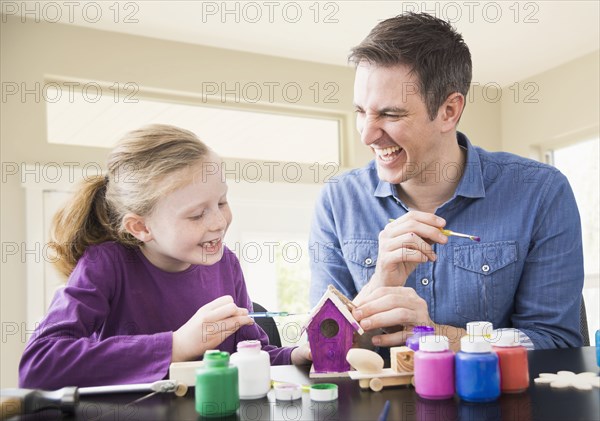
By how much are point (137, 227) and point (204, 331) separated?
15.9 inches

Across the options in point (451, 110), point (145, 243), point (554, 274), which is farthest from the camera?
point (451, 110)

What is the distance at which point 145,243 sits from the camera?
4.61ft

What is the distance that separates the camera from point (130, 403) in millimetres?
898

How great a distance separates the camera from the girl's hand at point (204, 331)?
1.07 m

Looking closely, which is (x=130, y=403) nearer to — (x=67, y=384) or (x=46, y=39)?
(x=67, y=384)

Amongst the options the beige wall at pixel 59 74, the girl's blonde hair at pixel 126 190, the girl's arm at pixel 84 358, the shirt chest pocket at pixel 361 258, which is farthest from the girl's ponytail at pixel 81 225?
the beige wall at pixel 59 74

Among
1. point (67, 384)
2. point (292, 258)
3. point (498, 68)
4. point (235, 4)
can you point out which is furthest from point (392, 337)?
point (498, 68)

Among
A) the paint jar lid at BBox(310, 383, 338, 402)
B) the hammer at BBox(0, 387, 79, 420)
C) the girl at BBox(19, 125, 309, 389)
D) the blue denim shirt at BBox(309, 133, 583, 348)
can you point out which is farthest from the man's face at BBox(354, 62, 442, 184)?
the hammer at BBox(0, 387, 79, 420)

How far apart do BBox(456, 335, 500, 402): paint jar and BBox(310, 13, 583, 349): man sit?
0.53m

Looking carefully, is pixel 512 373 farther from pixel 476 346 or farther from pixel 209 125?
pixel 209 125

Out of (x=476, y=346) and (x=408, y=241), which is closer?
(x=476, y=346)

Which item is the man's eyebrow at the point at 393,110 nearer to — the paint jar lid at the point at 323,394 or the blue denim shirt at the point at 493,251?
the blue denim shirt at the point at 493,251

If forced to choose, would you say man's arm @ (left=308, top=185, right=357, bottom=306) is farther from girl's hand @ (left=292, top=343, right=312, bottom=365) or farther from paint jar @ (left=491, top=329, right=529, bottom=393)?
paint jar @ (left=491, top=329, right=529, bottom=393)

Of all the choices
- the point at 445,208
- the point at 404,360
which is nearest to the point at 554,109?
the point at 445,208
